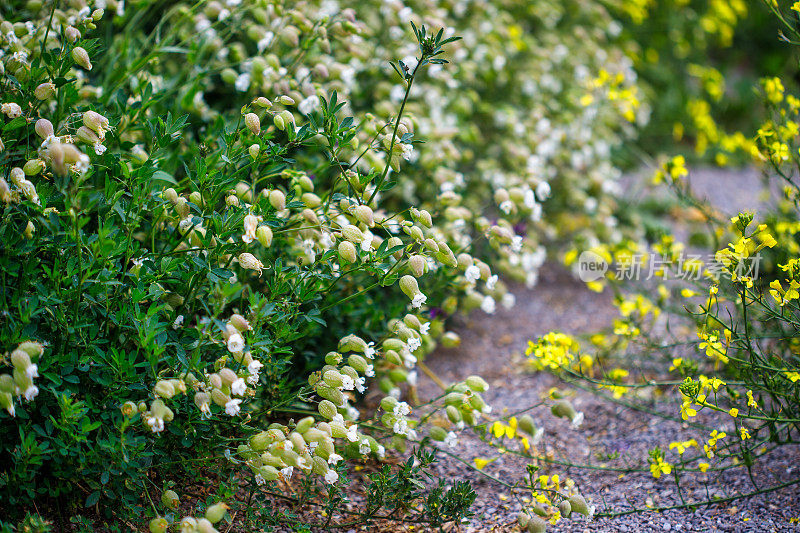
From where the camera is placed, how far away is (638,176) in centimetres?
438

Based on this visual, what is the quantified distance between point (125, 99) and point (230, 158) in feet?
1.79

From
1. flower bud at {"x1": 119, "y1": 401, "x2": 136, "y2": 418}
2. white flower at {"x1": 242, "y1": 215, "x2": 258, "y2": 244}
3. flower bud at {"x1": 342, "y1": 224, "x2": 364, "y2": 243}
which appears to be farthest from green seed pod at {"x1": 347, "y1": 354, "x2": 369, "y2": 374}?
flower bud at {"x1": 119, "y1": 401, "x2": 136, "y2": 418}

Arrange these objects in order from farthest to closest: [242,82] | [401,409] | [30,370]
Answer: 1. [242,82]
2. [401,409]
3. [30,370]

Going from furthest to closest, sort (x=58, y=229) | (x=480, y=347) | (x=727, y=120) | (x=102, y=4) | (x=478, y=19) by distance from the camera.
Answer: (x=727, y=120) < (x=478, y=19) < (x=480, y=347) < (x=102, y=4) < (x=58, y=229)

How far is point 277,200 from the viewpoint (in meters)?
1.66

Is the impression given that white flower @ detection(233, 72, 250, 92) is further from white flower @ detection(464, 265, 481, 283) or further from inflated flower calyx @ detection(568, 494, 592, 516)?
inflated flower calyx @ detection(568, 494, 592, 516)

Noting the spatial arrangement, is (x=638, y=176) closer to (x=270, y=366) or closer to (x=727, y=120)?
(x=727, y=120)

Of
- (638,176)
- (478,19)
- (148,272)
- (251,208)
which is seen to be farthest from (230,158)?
(638,176)

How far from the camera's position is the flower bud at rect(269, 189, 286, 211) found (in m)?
1.65

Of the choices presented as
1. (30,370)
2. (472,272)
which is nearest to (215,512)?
(30,370)

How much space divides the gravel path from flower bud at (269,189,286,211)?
1.02m

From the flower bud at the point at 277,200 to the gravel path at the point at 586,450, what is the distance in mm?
1017

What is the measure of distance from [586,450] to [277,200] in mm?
1390

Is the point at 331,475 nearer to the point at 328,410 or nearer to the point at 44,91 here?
the point at 328,410
